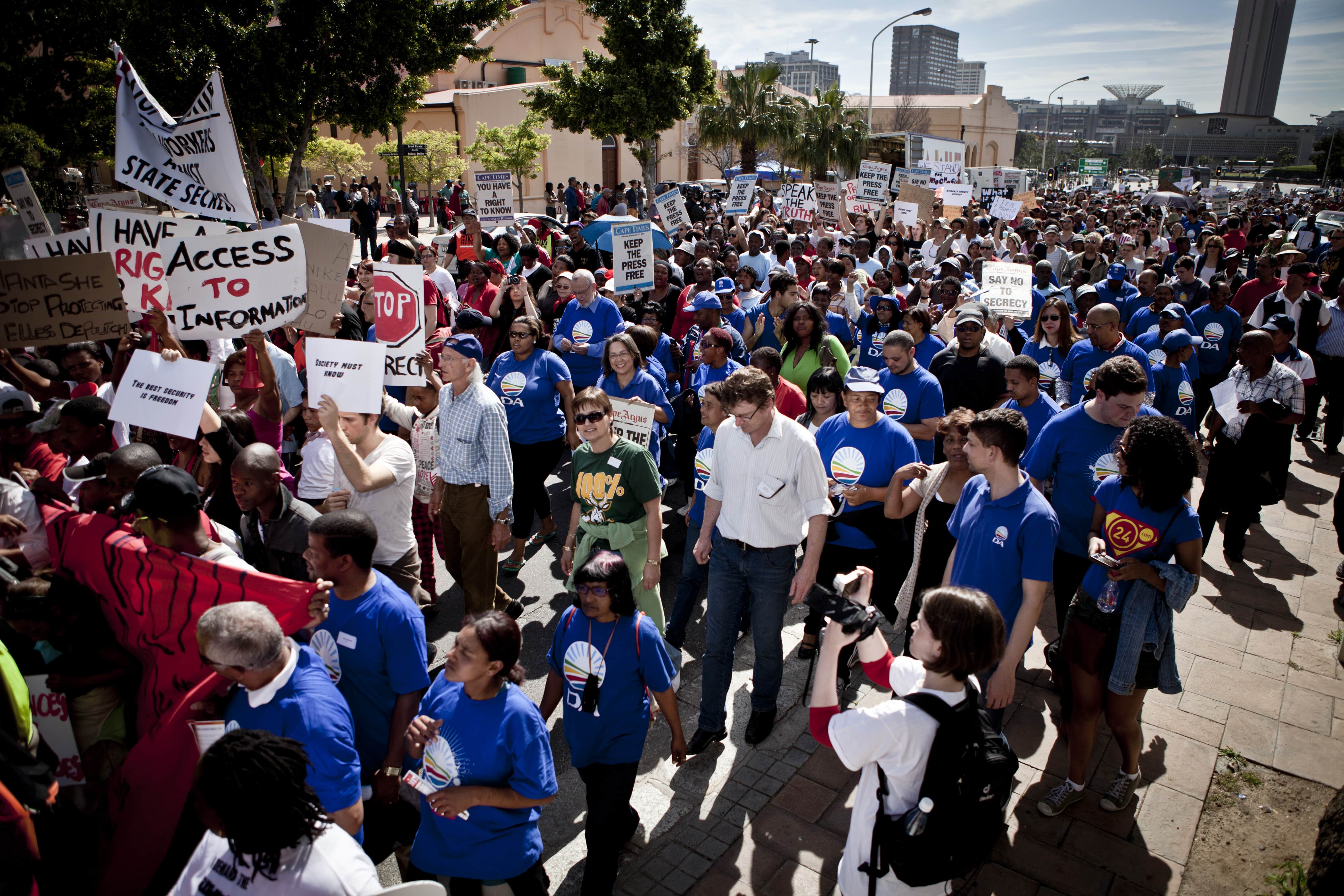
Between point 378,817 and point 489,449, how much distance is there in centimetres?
240

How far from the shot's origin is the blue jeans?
432cm

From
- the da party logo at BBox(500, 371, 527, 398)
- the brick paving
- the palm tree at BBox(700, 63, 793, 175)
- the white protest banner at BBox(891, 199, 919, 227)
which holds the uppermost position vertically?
the palm tree at BBox(700, 63, 793, 175)

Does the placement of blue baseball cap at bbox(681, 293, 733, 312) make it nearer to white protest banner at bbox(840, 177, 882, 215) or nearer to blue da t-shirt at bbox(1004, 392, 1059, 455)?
blue da t-shirt at bbox(1004, 392, 1059, 455)

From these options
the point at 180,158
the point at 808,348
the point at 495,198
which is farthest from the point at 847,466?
the point at 495,198

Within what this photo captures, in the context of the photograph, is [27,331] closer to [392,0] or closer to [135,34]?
[135,34]

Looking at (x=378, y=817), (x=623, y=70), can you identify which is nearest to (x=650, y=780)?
(x=378, y=817)

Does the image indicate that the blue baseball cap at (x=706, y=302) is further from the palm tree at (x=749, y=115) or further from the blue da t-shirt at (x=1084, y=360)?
the palm tree at (x=749, y=115)

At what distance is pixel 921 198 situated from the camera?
54.4ft

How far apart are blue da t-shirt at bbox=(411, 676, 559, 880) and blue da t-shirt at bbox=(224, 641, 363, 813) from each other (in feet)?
0.93

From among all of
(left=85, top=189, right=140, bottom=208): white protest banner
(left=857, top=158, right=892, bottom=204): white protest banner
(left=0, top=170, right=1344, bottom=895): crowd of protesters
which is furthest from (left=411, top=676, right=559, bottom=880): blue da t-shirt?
(left=857, top=158, right=892, bottom=204): white protest banner

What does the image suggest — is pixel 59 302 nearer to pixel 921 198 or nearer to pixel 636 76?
pixel 921 198

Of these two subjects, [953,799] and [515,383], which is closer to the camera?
[953,799]

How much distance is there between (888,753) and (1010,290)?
23.8 feet

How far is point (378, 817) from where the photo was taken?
322cm
